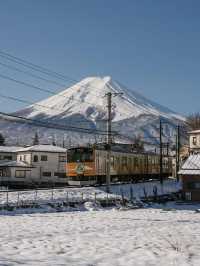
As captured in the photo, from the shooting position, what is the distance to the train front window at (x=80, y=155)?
42219mm

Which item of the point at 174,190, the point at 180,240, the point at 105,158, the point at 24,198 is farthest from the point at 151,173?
the point at 180,240

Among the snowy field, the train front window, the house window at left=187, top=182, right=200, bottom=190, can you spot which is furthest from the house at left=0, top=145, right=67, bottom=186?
the snowy field

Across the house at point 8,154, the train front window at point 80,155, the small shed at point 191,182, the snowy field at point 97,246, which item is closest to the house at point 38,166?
the house at point 8,154

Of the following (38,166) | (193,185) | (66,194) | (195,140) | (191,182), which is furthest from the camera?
(195,140)

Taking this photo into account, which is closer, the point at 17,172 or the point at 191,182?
the point at 191,182

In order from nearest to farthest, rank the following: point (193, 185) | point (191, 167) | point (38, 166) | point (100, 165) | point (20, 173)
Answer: point (100, 165) < point (193, 185) < point (191, 167) < point (20, 173) < point (38, 166)

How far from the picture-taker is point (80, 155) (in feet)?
140

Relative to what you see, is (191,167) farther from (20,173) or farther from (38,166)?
(38,166)

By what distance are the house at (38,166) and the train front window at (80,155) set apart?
22.2 metres

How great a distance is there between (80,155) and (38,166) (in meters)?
27.0

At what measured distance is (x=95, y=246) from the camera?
14.2m

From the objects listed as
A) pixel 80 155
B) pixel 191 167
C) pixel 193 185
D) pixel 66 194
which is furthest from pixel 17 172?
pixel 66 194

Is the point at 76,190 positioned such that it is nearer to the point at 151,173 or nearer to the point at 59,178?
the point at 151,173

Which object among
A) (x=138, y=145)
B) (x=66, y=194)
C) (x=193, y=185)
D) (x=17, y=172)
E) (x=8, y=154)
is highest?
(x=138, y=145)
